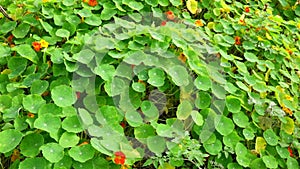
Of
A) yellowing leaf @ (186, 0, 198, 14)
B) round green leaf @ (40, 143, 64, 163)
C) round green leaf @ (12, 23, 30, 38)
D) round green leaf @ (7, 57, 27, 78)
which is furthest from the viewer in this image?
yellowing leaf @ (186, 0, 198, 14)

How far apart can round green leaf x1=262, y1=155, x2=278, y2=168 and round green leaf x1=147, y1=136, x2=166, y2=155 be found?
424mm

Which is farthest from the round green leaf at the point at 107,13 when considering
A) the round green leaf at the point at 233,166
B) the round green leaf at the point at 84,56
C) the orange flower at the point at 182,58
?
the round green leaf at the point at 233,166

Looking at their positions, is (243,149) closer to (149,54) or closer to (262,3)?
(149,54)

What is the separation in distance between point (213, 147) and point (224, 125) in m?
0.11

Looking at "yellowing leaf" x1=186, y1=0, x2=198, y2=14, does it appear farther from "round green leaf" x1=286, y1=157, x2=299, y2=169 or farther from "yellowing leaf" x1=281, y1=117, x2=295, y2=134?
"round green leaf" x1=286, y1=157, x2=299, y2=169

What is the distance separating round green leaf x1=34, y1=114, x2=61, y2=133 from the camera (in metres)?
1.54

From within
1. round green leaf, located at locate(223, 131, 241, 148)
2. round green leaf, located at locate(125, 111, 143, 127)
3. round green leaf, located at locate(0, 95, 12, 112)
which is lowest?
round green leaf, located at locate(0, 95, 12, 112)

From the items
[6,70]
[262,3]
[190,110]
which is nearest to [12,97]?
[6,70]

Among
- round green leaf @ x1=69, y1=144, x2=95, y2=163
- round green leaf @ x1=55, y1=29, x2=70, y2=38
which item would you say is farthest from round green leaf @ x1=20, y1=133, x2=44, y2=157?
round green leaf @ x1=55, y1=29, x2=70, y2=38

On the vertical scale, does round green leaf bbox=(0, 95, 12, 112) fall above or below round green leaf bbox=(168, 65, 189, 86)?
below

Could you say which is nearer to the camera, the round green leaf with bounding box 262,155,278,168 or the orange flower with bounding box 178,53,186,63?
the round green leaf with bounding box 262,155,278,168

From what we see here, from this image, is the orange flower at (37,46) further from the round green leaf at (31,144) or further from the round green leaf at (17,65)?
the round green leaf at (31,144)

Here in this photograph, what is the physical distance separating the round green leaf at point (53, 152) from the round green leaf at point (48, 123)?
0.06 metres

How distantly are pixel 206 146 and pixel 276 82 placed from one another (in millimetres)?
576
